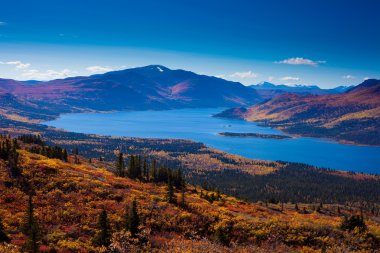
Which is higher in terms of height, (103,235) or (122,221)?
(103,235)

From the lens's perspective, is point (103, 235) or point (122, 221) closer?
point (103, 235)

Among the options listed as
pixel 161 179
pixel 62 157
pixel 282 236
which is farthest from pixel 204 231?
pixel 62 157

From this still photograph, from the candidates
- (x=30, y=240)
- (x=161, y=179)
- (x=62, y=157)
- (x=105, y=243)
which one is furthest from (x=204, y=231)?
(x=62, y=157)

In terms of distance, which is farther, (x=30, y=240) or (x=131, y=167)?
(x=131, y=167)

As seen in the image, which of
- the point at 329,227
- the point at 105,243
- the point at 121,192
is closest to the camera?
the point at 105,243

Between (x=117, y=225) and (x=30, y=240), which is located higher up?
(x=30, y=240)

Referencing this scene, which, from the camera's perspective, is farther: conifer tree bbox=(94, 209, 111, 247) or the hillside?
the hillside

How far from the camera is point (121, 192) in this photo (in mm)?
75250

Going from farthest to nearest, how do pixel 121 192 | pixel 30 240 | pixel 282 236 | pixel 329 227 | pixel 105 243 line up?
pixel 121 192 → pixel 329 227 → pixel 282 236 → pixel 105 243 → pixel 30 240

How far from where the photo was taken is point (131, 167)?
115562 mm

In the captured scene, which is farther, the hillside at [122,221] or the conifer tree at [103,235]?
the hillside at [122,221]

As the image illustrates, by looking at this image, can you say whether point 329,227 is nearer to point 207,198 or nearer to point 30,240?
point 207,198

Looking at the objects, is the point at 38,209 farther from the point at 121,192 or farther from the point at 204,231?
the point at 204,231

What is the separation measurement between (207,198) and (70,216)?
143 ft
